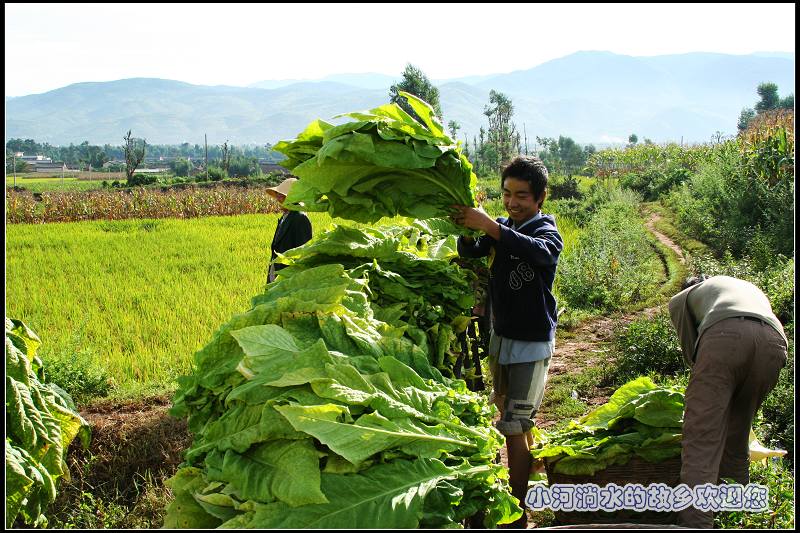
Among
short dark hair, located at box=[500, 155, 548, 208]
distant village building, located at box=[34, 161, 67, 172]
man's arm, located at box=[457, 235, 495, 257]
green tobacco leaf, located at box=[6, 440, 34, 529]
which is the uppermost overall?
distant village building, located at box=[34, 161, 67, 172]

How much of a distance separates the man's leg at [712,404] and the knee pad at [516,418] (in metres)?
0.74

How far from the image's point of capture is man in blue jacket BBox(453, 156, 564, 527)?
10.1 feet

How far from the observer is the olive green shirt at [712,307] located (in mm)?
2594

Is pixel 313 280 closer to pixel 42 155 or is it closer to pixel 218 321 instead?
pixel 218 321

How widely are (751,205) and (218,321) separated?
9.20 metres

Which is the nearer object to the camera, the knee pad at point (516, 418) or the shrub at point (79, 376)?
the knee pad at point (516, 418)

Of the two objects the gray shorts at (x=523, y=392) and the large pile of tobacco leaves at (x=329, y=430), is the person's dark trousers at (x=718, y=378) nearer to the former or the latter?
the gray shorts at (x=523, y=392)

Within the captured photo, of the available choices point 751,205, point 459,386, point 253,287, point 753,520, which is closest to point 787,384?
point 753,520

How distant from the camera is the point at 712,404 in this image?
253 cm

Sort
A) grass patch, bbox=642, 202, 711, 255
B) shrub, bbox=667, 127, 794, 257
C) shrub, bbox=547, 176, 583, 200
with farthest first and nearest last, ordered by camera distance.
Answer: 1. shrub, bbox=547, 176, 583, 200
2. grass patch, bbox=642, 202, 711, 255
3. shrub, bbox=667, 127, 794, 257

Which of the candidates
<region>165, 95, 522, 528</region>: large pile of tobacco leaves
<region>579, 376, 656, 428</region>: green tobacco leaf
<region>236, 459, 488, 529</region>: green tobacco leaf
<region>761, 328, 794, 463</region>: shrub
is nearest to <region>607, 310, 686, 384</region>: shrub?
<region>761, 328, 794, 463</region>: shrub

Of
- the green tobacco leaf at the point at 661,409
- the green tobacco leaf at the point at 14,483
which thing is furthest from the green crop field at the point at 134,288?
the green tobacco leaf at the point at 661,409

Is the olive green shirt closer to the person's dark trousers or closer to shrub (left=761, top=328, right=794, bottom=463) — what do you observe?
the person's dark trousers

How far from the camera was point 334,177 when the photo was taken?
8.08 feet
